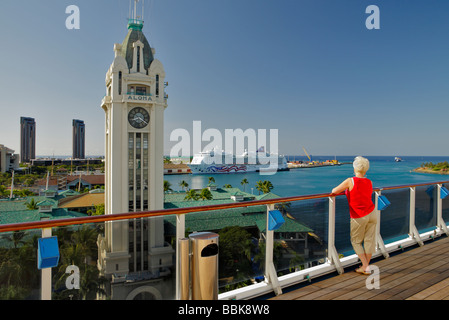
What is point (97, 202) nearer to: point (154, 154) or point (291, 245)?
point (154, 154)

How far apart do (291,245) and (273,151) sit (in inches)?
4566

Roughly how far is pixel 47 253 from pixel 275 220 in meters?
1.64

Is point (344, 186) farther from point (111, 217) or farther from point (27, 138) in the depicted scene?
point (27, 138)

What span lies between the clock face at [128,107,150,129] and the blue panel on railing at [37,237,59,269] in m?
25.0

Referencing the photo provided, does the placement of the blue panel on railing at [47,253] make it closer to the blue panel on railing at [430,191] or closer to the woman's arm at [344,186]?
the woman's arm at [344,186]

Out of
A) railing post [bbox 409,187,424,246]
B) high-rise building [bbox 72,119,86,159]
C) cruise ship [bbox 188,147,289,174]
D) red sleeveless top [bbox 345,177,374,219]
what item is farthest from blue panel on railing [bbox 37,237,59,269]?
high-rise building [bbox 72,119,86,159]

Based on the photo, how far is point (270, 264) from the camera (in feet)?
7.73

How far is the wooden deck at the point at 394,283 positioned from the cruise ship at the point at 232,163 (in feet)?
313

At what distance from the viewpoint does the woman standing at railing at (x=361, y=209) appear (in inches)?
96.9

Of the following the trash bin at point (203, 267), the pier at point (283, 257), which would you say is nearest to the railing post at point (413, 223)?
the pier at point (283, 257)

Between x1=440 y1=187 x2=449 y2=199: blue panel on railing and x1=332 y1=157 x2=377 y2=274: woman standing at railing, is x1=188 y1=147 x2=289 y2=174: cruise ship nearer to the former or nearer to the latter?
x1=440 y1=187 x2=449 y2=199: blue panel on railing

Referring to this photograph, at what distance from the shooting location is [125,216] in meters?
1.73

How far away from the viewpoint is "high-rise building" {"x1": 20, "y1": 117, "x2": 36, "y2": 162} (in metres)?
128
